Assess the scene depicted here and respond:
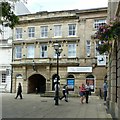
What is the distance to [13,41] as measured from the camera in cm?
4262

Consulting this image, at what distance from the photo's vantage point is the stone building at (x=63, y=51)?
37625 mm

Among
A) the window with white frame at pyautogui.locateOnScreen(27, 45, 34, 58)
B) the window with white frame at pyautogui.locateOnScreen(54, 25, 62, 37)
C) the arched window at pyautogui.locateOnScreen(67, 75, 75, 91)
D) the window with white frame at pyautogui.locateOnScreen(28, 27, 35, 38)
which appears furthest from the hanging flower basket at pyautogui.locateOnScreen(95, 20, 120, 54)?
the window with white frame at pyautogui.locateOnScreen(28, 27, 35, 38)

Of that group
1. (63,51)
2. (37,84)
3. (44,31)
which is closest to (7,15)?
(63,51)

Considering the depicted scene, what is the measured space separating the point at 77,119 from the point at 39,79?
3133 cm

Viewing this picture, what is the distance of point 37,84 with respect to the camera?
145 feet

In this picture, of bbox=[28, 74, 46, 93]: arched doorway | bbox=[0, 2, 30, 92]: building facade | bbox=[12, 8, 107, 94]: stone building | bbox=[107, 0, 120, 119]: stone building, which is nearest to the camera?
bbox=[107, 0, 120, 119]: stone building

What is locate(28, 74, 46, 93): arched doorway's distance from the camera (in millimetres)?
41875

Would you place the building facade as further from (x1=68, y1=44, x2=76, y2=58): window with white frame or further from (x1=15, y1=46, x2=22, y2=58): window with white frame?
(x1=68, y1=44, x2=76, y2=58): window with white frame

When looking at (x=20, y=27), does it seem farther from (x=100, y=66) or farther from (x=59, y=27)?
(x=100, y=66)

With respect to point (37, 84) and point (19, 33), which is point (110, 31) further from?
point (37, 84)

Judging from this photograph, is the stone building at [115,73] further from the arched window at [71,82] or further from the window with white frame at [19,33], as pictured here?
the window with white frame at [19,33]

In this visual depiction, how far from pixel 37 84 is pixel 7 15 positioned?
1369 inches

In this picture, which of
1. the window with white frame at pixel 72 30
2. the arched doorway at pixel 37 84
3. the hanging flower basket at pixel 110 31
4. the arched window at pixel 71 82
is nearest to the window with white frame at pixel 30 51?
the arched doorway at pixel 37 84

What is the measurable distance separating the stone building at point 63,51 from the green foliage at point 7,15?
1050 inches
